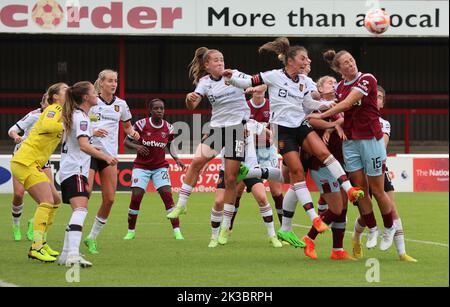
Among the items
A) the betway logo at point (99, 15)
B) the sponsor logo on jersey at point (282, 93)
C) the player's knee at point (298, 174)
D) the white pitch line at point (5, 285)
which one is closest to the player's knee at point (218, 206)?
the player's knee at point (298, 174)

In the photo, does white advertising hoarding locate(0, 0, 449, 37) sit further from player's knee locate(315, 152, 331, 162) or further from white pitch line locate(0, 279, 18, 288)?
white pitch line locate(0, 279, 18, 288)

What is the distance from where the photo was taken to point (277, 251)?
40.8 feet

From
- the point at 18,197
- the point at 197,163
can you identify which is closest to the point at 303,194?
the point at 197,163

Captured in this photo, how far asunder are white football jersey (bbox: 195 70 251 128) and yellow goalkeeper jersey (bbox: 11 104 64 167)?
7.09 ft

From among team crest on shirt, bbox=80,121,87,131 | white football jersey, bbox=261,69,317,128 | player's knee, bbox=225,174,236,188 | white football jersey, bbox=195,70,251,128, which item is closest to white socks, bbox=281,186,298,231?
player's knee, bbox=225,174,236,188

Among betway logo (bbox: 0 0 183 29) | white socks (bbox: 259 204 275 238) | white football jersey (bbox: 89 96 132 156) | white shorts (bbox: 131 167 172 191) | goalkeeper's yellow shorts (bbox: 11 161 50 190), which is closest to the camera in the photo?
goalkeeper's yellow shorts (bbox: 11 161 50 190)

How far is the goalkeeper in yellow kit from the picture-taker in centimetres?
1097

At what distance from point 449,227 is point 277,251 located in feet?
14.0

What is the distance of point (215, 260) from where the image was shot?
11.4 m

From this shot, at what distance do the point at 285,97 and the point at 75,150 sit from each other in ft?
8.07

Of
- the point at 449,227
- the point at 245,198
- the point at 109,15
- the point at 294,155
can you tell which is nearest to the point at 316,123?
the point at 294,155

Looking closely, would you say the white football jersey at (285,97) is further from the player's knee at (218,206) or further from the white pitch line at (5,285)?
the white pitch line at (5,285)

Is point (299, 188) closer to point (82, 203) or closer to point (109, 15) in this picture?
point (82, 203)

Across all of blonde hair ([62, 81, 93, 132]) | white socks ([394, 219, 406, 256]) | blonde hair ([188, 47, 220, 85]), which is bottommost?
white socks ([394, 219, 406, 256])
